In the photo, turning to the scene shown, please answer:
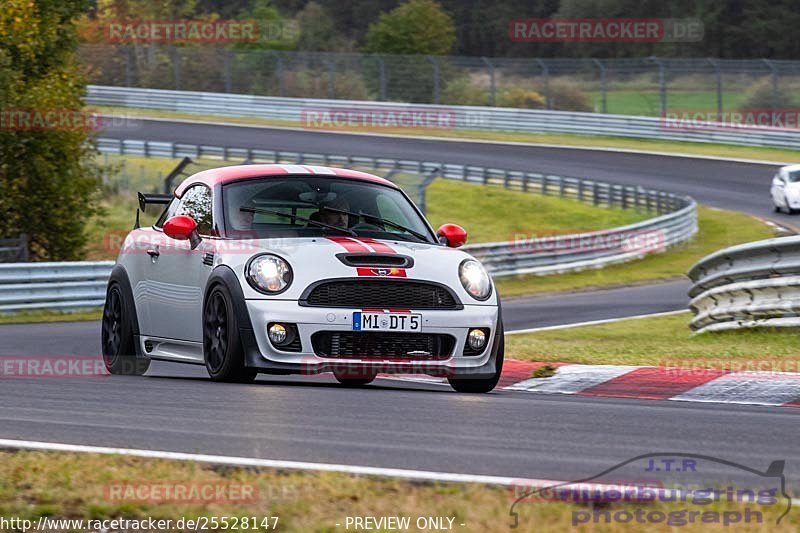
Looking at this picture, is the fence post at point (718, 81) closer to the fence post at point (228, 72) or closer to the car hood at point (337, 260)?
the fence post at point (228, 72)

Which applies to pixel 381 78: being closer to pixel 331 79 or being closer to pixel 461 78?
pixel 331 79

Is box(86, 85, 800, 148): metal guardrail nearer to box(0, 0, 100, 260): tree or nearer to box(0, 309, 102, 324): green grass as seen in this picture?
box(0, 0, 100, 260): tree

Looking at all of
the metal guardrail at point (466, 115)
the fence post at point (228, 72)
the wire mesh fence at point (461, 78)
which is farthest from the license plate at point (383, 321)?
the fence post at point (228, 72)

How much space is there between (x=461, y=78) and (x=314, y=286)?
147ft

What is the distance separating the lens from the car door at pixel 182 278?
917 cm

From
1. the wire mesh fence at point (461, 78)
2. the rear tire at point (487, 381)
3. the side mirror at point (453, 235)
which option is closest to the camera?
the rear tire at point (487, 381)

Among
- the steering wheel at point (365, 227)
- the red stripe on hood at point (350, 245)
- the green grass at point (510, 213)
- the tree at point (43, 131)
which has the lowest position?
the green grass at point (510, 213)

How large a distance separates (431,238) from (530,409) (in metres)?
2.67

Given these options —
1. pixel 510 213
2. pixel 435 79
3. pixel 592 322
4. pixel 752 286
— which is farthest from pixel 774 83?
pixel 752 286

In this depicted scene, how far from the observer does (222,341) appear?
8633 mm

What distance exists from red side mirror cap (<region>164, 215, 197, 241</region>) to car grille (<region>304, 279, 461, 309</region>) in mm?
1231

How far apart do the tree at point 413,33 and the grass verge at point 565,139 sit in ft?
72.7

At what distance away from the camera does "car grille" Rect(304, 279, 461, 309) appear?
332 inches

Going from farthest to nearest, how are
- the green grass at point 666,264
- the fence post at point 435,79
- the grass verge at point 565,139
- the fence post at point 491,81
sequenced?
the fence post at point 435,79 → the fence post at point 491,81 → the grass verge at point 565,139 → the green grass at point 666,264
